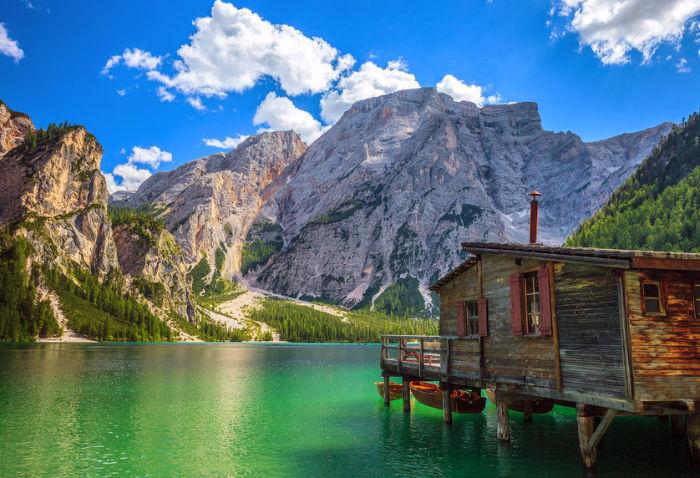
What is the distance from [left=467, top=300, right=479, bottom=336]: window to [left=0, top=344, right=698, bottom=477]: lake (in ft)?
20.3

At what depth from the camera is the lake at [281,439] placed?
22984 millimetres

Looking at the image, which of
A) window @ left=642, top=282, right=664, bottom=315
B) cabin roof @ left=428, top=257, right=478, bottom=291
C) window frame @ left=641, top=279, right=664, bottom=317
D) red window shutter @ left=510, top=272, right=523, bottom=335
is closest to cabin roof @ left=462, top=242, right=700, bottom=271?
window frame @ left=641, top=279, right=664, bottom=317

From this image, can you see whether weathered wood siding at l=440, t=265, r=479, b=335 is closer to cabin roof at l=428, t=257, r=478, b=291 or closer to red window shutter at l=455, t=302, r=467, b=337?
cabin roof at l=428, t=257, r=478, b=291

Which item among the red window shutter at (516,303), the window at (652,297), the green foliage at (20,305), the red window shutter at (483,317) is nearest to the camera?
the window at (652,297)

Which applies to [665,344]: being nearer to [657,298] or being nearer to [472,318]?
[657,298]

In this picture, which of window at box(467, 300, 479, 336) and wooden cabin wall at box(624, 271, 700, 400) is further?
window at box(467, 300, 479, 336)

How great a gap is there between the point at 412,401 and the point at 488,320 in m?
17.9

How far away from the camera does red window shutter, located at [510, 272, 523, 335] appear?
24.3m

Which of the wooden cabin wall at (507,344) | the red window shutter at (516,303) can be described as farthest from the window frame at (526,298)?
the wooden cabin wall at (507,344)

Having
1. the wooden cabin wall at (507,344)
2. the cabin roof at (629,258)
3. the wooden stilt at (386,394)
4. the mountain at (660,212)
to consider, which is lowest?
the wooden stilt at (386,394)

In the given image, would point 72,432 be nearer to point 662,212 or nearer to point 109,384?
point 109,384

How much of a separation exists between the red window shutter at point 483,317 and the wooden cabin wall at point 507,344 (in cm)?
18

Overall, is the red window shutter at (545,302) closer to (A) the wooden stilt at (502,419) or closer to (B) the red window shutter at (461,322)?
(A) the wooden stilt at (502,419)

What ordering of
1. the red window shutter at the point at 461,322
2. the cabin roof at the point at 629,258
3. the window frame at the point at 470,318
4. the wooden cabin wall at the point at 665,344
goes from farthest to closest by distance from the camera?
the red window shutter at the point at 461,322, the window frame at the point at 470,318, the wooden cabin wall at the point at 665,344, the cabin roof at the point at 629,258
